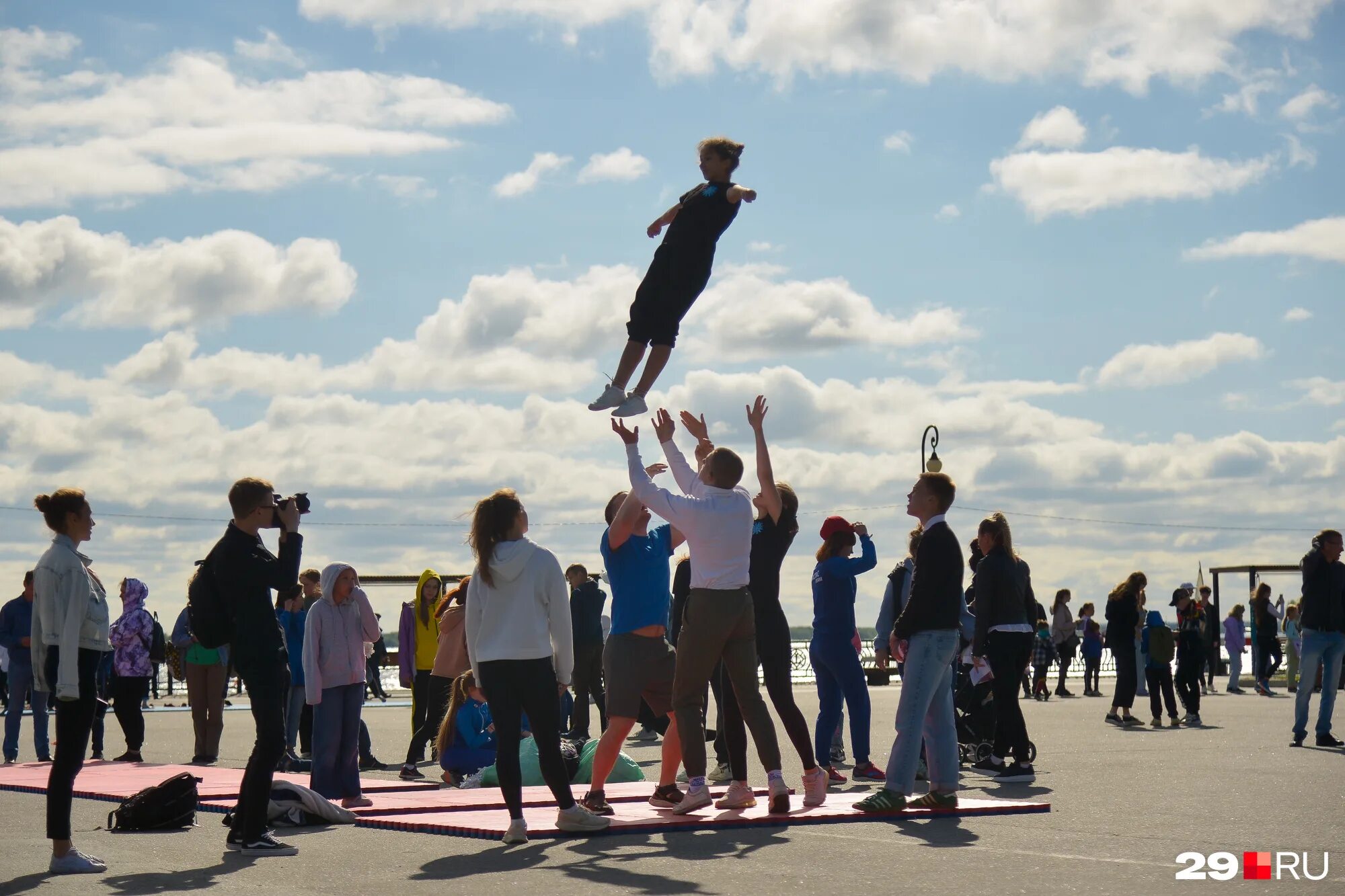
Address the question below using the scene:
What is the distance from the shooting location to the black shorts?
26.4 feet

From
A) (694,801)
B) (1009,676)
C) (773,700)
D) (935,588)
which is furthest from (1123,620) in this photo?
(694,801)

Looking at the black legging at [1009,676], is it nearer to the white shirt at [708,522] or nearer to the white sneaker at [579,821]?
the white shirt at [708,522]

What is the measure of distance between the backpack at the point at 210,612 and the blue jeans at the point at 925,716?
3.79 meters

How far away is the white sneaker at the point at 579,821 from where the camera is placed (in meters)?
8.17

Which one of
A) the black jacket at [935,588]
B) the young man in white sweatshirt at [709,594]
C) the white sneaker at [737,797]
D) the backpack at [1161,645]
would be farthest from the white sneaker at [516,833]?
the backpack at [1161,645]

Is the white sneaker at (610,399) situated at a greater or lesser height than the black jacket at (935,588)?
greater

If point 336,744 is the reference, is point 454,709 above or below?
above

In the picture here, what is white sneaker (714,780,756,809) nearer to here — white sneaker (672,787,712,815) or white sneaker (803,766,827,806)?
white sneaker (672,787,712,815)

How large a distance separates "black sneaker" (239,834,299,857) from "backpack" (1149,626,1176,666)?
12.3m

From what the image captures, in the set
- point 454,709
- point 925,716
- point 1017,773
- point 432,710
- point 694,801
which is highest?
point 925,716

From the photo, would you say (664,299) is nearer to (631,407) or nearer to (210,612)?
(631,407)

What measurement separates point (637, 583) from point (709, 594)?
0.51 meters

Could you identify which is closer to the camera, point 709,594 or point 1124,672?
point 709,594

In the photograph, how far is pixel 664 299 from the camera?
814cm
